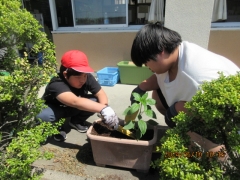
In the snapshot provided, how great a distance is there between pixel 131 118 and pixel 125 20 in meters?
2.62

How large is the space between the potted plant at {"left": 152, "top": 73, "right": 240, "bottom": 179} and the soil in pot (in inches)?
25.5

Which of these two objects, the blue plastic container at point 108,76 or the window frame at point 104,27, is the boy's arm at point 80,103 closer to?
the blue plastic container at point 108,76

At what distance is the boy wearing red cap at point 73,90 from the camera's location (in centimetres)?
179

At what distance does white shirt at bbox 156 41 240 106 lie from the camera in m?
1.27

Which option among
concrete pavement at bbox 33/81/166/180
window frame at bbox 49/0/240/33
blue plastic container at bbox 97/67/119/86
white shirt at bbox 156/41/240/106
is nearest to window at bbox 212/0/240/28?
window frame at bbox 49/0/240/33

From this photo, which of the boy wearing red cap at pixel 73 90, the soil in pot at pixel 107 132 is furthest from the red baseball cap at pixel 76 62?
the soil in pot at pixel 107 132

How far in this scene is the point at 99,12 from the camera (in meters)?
3.94

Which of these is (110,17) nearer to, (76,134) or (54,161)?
(76,134)

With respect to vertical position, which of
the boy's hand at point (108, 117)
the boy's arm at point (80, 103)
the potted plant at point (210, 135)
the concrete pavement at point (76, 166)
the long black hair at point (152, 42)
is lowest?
the concrete pavement at point (76, 166)

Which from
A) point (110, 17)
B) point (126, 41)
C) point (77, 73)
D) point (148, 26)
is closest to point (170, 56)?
point (148, 26)

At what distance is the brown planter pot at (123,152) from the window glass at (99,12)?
9.24 ft

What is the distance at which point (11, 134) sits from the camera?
127 centimetres

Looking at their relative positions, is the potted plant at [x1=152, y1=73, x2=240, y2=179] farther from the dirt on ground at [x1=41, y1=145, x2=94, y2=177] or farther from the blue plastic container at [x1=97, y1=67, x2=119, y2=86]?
the blue plastic container at [x1=97, y1=67, x2=119, y2=86]

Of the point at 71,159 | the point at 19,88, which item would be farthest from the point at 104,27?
the point at 19,88
